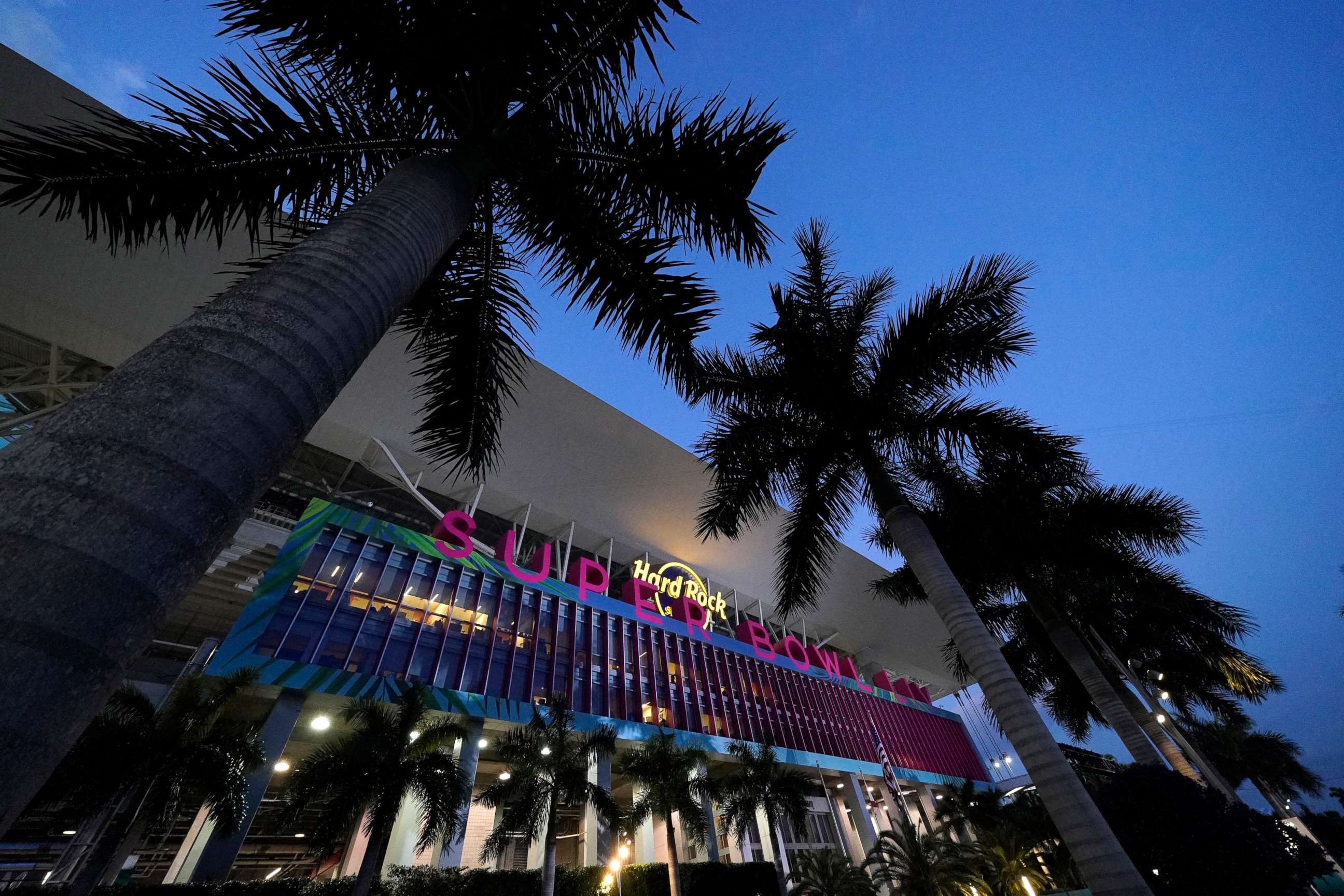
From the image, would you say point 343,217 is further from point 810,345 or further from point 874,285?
point 874,285

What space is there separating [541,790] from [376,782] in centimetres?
515

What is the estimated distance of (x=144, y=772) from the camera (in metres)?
12.1

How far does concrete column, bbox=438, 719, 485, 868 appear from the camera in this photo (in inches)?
733

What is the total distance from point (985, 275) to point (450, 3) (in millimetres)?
9854

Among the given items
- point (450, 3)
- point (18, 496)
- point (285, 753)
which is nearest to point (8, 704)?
point (18, 496)

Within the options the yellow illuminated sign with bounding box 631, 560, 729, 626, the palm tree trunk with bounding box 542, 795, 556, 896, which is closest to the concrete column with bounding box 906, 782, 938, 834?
the yellow illuminated sign with bounding box 631, 560, 729, 626

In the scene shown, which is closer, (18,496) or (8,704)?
(8,704)

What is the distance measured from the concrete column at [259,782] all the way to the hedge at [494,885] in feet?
2.72

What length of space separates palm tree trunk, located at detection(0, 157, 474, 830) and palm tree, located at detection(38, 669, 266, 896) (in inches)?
608

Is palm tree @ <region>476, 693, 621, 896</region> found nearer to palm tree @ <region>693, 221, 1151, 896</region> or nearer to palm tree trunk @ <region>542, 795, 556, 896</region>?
palm tree trunk @ <region>542, 795, 556, 896</region>

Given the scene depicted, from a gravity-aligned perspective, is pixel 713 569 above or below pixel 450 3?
above

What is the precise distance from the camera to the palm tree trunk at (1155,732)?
595 inches

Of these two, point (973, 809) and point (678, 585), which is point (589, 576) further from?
A: point (973, 809)

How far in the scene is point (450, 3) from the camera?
13.8 ft
